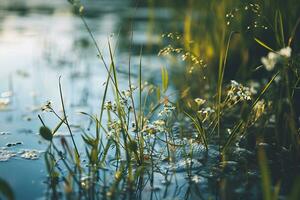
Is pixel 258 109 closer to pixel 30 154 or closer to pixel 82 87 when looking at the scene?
pixel 30 154

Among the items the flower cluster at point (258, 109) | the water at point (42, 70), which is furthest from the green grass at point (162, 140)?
the water at point (42, 70)

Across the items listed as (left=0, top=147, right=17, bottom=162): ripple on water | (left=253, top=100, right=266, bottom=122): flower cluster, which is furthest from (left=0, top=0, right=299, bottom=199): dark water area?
(left=253, top=100, right=266, bottom=122): flower cluster

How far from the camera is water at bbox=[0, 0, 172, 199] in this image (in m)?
2.23

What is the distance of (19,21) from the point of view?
6801mm

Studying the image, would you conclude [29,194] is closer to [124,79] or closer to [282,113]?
[282,113]

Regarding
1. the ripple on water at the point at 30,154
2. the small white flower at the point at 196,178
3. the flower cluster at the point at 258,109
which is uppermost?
the flower cluster at the point at 258,109

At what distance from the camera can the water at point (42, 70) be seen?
2232mm

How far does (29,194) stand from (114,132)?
0.46m

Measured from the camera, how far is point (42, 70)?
4113 millimetres

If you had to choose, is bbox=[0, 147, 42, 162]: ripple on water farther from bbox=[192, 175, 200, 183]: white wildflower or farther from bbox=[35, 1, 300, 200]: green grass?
bbox=[192, 175, 200, 183]: white wildflower

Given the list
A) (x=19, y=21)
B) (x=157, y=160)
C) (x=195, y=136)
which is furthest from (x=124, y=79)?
(x=19, y=21)

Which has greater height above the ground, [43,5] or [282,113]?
[43,5]

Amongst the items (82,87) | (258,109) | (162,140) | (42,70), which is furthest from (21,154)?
(42,70)

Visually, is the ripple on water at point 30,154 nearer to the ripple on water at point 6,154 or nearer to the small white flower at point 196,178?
the ripple on water at point 6,154
